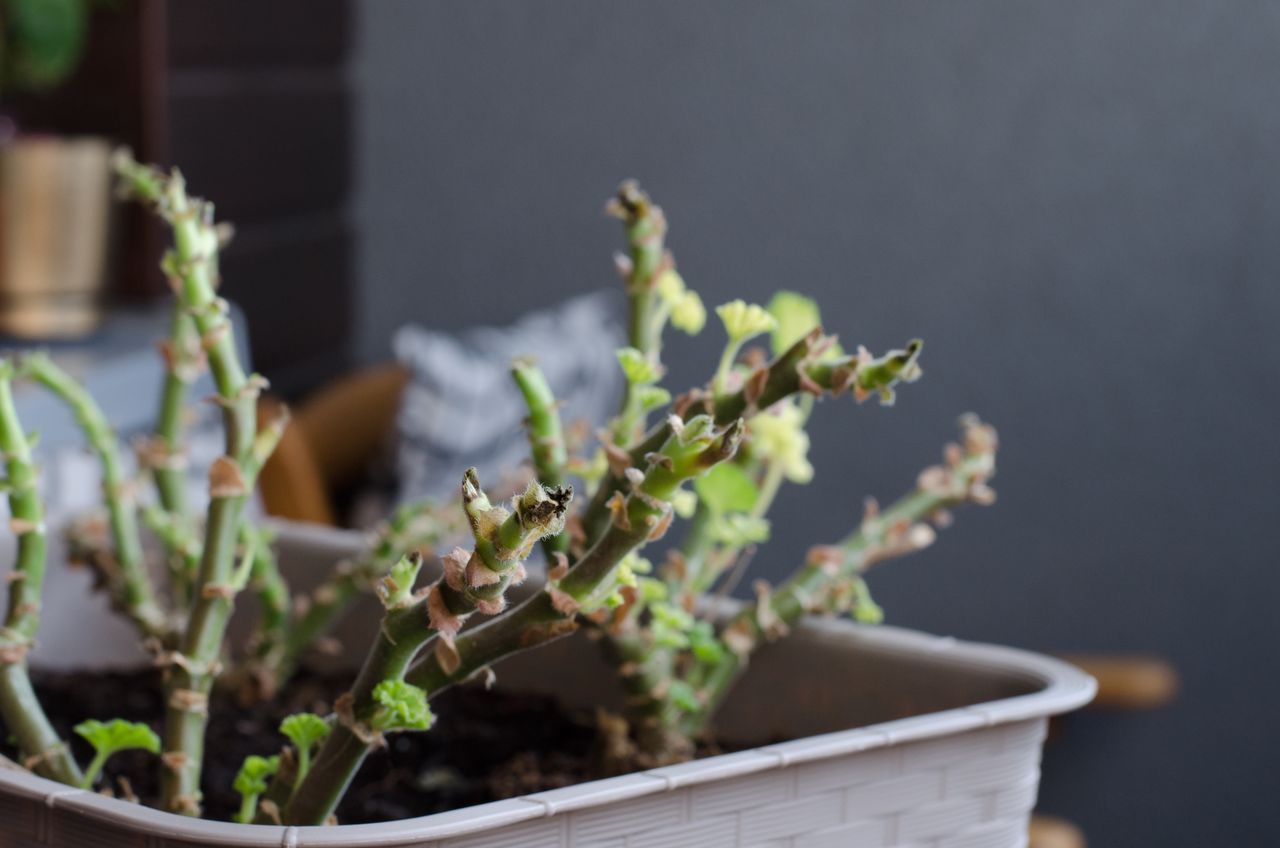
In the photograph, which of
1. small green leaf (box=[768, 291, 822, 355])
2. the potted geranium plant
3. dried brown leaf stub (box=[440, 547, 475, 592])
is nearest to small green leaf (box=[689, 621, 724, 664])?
the potted geranium plant

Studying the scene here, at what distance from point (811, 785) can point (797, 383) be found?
112mm

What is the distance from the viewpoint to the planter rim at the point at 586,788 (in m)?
0.35

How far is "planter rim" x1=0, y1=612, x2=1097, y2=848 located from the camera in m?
0.35

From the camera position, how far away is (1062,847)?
1.10 m

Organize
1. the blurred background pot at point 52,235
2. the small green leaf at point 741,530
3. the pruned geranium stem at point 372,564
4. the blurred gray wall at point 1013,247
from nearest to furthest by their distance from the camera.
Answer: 1. the small green leaf at point 741,530
2. the pruned geranium stem at point 372,564
3. the blurred background pot at point 52,235
4. the blurred gray wall at point 1013,247

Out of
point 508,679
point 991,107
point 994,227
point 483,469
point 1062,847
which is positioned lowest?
point 1062,847

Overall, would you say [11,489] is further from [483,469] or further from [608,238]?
[608,238]

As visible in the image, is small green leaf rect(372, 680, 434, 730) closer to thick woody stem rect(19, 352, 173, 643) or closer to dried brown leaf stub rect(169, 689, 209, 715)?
dried brown leaf stub rect(169, 689, 209, 715)

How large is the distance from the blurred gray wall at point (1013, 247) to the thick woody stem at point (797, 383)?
7.62 ft

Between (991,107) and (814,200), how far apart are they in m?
0.35

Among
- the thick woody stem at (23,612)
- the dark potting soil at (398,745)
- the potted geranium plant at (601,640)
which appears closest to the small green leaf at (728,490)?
the potted geranium plant at (601,640)

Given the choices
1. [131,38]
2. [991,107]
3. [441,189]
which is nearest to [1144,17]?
[991,107]

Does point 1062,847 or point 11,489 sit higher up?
point 11,489

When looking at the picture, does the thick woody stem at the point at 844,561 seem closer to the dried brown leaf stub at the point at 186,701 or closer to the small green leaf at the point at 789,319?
the small green leaf at the point at 789,319
